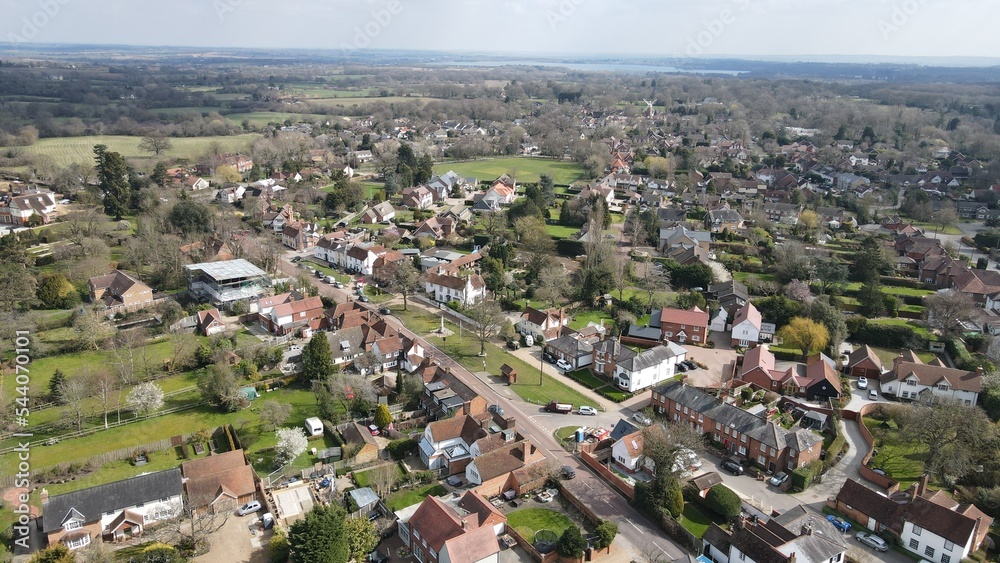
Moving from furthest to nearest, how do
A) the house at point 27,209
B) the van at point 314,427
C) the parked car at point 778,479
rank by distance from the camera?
the house at point 27,209, the van at point 314,427, the parked car at point 778,479

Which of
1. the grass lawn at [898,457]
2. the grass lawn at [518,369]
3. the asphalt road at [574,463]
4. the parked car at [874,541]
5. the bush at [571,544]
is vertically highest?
the bush at [571,544]

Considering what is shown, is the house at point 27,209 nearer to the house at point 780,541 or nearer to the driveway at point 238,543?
the driveway at point 238,543

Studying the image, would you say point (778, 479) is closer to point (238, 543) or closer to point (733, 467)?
point (733, 467)

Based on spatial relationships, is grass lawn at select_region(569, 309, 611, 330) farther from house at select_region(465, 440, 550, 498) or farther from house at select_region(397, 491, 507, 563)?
house at select_region(397, 491, 507, 563)

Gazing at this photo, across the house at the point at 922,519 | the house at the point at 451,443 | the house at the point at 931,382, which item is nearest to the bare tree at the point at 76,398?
the house at the point at 451,443

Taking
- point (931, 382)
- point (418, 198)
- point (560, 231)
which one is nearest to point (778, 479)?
point (931, 382)

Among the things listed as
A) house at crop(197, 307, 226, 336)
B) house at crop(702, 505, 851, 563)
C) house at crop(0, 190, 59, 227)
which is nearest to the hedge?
house at crop(702, 505, 851, 563)

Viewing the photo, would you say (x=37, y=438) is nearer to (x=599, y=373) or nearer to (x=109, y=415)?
(x=109, y=415)
